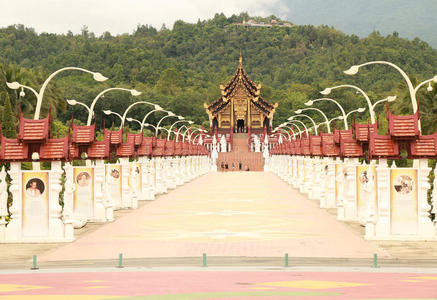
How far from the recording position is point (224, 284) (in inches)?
705

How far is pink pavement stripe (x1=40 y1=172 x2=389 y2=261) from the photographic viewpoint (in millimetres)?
24781

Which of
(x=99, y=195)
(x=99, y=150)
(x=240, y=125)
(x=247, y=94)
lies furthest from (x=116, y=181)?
(x=240, y=125)

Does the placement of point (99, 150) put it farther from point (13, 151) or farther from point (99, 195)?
point (13, 151)

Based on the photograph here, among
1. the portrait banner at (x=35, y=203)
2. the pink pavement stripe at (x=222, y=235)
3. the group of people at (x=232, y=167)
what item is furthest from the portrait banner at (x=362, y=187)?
the group of people at (x=232, y=167)

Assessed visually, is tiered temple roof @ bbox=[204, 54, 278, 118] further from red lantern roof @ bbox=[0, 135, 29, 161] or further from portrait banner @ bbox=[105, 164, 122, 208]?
red lantern roof @ bbox=[0, 135, 29, 161]

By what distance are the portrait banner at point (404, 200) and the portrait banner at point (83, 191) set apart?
13.8m

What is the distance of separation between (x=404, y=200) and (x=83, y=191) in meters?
14.6

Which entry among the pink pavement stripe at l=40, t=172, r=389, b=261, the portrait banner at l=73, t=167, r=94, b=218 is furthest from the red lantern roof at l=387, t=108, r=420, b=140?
the portrait banner at l=73, t=167, r=94, b=218

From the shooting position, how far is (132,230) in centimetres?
3266

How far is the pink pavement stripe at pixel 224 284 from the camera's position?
1662cm

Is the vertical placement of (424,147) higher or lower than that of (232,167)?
higher

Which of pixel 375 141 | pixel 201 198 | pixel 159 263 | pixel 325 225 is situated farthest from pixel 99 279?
pixel 201 198

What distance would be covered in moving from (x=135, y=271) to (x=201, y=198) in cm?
3564

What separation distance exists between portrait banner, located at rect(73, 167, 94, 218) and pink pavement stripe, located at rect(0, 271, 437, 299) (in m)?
16.0
